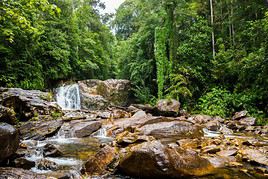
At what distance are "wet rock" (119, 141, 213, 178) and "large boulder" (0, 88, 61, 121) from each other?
6964 mm

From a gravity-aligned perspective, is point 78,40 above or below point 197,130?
above

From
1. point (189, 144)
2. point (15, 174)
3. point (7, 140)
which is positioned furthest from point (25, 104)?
point (189, 144)

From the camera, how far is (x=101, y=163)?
515cm

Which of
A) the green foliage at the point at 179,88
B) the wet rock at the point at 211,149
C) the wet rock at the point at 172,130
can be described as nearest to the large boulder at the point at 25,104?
the wet rock at the point at 172,130

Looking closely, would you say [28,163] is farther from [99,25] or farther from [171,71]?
[99,25]

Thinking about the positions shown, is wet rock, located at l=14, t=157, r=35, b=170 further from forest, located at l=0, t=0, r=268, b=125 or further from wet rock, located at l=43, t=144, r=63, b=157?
forest, located at l=0, t=0, r=268, b=125

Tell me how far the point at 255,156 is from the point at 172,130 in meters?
3.21

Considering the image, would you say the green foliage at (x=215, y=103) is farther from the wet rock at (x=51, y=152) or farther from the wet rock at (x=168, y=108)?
the wet rock at (x=51, y=152)

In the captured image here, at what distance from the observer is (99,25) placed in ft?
92.3

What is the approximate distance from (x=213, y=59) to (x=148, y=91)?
587 cm

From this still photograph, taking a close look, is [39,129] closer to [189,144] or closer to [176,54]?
[189,144]

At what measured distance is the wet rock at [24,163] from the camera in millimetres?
5013

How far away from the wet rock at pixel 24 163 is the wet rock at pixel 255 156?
492 cm

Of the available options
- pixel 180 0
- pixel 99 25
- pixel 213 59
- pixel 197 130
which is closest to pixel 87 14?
pixel 99 25
